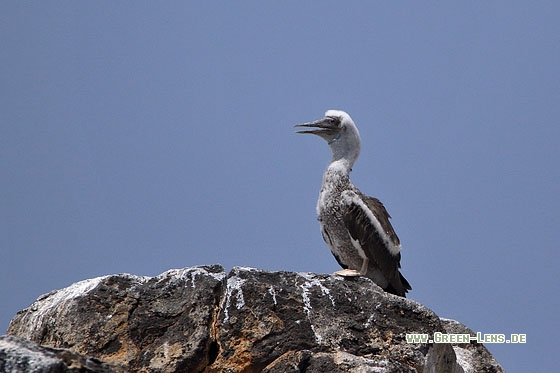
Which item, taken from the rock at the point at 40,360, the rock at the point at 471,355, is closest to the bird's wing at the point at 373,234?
the rock at the point at 471,355

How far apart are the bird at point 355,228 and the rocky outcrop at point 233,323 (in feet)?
10.4

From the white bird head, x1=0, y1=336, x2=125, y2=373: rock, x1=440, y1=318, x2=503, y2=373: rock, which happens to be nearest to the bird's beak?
the white bird head

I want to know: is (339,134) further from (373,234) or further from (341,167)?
(373,234)

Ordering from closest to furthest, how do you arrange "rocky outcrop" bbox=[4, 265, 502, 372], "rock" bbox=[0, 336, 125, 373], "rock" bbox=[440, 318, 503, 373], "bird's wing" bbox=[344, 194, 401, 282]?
"rock" bbox=[0, 336, 125, 373] < "rocky outcrop" bbox=[4, 265, 502, 372] < "rock" bbox=[440, 318, 503, 373] < "bird's wing" bbox=[344, 194, 401, 282]

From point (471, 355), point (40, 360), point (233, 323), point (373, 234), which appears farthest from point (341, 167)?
point (40, 360)

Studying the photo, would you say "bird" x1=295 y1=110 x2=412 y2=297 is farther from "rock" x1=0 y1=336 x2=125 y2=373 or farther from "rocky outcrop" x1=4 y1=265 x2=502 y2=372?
"rock" x1=0 y1=336 x2=125 y2=373

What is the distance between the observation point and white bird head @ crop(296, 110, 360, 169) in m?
12.9

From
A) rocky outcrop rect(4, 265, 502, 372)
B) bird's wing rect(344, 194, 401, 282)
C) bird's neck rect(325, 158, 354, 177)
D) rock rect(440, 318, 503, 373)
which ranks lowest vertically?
rocky outcrop rect(4, 265, 502, 372)

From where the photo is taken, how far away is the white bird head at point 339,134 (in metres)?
12.9

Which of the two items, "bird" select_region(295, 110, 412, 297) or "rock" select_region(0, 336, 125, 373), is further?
"bird" select_region(295, 110, 412, 297)

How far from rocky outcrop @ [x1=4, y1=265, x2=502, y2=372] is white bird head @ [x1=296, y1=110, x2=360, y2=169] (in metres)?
4.16

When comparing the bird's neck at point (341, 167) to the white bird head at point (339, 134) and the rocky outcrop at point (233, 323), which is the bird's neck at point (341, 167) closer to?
the white bird head at point (339, 134)

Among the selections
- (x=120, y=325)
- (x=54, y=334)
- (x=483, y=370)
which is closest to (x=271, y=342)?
(x=120, y=325)

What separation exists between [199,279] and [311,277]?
119 centimetres
